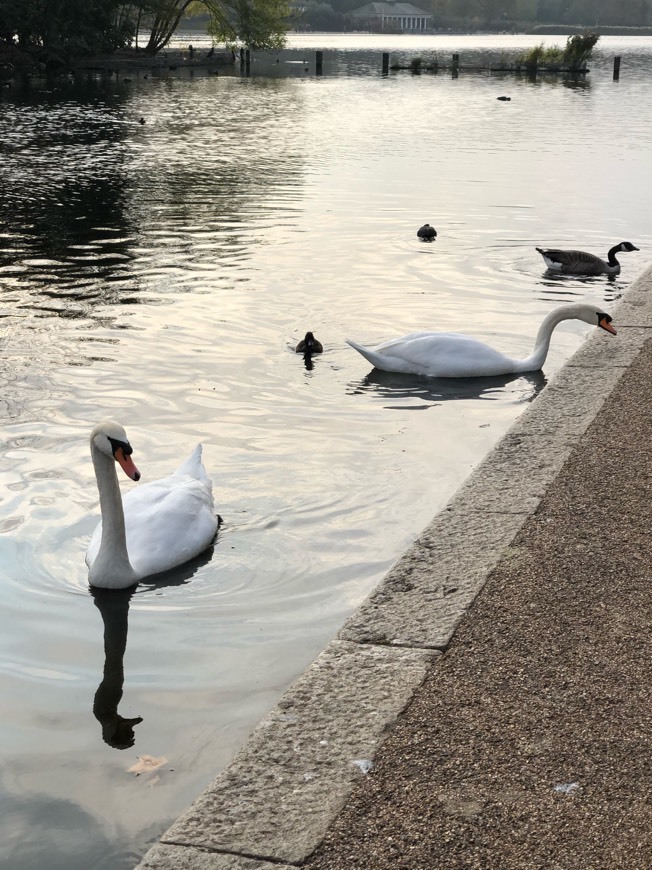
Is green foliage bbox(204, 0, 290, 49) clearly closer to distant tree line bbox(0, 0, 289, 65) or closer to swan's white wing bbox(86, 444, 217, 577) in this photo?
distant tree line bbox(0, 0, 289, 65)

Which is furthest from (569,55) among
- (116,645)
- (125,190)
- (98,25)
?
(116,645)

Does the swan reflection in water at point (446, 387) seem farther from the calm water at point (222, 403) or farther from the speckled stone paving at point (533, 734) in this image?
the speckled stone paving at point (533, 734)

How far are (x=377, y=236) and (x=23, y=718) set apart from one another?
40.8ft

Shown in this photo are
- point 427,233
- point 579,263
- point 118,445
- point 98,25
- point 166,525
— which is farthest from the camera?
point 98,25

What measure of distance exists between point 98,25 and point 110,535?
225ft

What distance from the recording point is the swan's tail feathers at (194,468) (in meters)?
6.70

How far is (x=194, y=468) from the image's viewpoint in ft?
22.1

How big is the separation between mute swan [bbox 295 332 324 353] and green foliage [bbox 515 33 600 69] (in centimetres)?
6307

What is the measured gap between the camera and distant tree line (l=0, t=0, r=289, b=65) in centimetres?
6312

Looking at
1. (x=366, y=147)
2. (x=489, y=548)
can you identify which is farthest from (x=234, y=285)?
(x=366, y=147)

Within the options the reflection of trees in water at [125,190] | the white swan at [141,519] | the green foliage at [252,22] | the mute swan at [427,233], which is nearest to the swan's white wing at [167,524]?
the white swan at [141,519]

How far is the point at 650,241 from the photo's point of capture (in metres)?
16.5

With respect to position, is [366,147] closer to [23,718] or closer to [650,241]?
[650,241]

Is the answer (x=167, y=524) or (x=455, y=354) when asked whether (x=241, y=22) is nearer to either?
(x=455, y=354)
